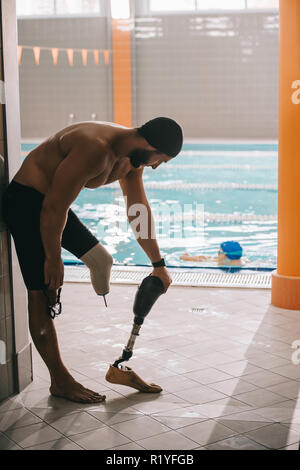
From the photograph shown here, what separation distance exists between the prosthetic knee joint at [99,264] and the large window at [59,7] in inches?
540

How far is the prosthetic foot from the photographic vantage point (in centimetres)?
266

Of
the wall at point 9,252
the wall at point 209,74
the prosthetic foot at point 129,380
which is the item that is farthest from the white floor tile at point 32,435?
the wall at point 209,74

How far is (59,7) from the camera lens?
15297mm

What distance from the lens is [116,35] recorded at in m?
15.3

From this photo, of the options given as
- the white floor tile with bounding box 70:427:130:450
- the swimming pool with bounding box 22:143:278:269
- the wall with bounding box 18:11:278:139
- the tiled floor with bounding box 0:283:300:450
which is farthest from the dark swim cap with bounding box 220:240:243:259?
the wall with bounding box 18:11:278:139

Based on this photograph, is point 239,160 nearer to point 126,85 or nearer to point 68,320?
point 126,85

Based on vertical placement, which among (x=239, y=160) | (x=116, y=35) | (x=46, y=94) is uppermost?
(x=116, y=35)

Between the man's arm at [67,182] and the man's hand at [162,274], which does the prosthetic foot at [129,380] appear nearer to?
the man's hand at [162,274]

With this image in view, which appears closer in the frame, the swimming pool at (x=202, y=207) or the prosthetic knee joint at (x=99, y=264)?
the prosthetic knee joint at (x=99, y=264)

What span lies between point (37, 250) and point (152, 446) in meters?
0.85

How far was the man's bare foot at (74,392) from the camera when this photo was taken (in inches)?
99.7
